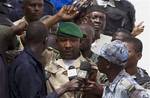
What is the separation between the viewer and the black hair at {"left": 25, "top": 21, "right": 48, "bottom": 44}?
614cm

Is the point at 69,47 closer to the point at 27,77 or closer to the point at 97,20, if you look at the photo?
the point at 27,77

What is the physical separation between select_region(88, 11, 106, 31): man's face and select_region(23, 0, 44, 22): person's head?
2.80 feet

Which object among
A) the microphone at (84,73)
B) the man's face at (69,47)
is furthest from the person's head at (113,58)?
the man's face at (69,47)

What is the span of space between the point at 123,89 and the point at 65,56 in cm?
110

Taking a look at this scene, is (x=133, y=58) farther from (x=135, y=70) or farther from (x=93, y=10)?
(x=93, y=10)

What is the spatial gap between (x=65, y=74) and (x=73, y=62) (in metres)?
0.18

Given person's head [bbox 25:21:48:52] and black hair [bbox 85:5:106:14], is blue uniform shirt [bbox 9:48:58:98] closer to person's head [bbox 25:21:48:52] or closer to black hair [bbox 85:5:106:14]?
person's head [bbox 25:21:48:52]

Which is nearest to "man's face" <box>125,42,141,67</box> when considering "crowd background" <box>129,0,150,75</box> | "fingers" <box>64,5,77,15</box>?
"fingers" <box>64,5,77,15</box>

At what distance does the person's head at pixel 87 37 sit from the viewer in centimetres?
721

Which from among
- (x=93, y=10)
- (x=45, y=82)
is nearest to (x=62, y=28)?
(x=45, y=82)

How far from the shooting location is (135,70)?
733 cm

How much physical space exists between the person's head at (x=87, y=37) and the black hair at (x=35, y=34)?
1.04 m

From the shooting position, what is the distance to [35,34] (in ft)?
20.1

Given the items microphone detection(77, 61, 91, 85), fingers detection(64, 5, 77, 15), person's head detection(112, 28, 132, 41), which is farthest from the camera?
person's head detection(112, 28, 132, 41)
